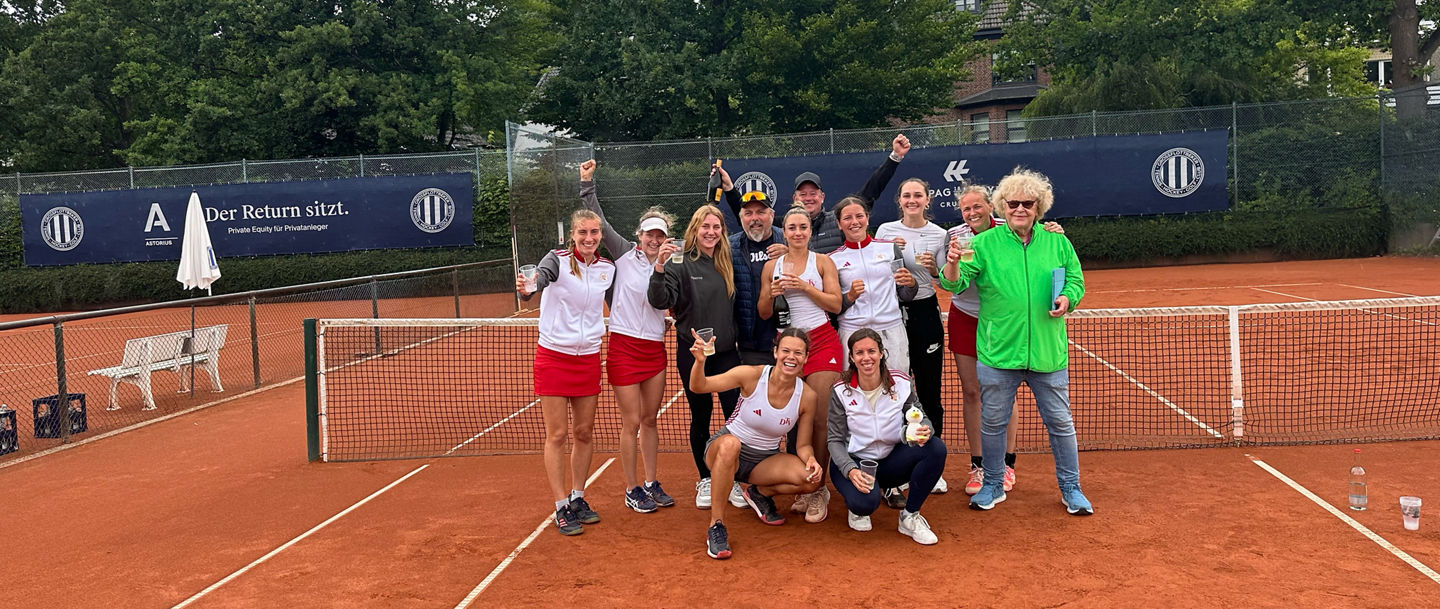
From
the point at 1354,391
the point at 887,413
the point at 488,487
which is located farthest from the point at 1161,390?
the point at 488,487

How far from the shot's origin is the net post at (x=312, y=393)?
7.54 m

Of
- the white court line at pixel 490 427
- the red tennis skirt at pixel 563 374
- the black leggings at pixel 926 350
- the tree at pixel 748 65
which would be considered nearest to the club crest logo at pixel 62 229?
the tree at pixel 748 65

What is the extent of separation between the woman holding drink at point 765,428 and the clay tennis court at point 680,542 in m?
0.29

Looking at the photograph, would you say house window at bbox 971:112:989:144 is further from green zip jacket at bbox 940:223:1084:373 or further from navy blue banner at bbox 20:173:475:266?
green zip jacket at bbox 940:223:1084:373

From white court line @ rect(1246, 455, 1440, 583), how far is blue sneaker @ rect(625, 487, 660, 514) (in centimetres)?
374

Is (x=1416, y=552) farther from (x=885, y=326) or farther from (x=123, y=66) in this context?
(x=123, y=66)

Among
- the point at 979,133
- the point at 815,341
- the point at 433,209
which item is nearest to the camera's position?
the point at 815,341

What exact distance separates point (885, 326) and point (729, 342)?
87cm

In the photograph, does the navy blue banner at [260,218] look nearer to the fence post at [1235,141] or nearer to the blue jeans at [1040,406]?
the fence post at [1235,141]

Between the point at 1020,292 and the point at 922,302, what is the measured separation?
62 centimetres

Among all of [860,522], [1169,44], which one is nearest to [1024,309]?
[860,522]

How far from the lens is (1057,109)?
29094 millimetres

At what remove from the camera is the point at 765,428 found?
525cm

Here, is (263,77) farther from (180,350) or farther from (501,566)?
(501,566)
